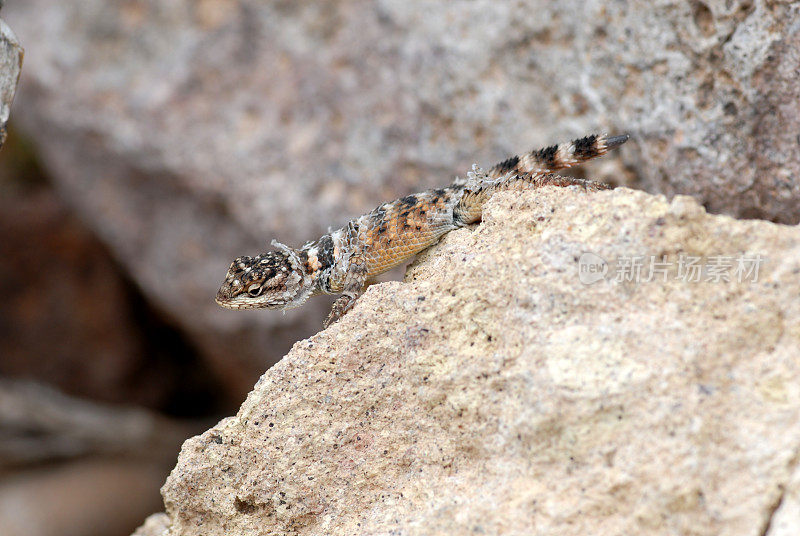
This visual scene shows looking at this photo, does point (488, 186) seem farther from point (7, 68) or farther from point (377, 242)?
point (7, 68)

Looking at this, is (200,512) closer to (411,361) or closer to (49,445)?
(411,361)

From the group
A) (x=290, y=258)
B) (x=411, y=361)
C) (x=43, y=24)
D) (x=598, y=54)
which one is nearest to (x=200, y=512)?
(x=411, y=361)

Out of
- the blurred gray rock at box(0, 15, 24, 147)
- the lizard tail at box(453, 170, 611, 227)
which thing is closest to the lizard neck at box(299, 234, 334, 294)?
the lizard tail at box(453, 170, 611, 227)

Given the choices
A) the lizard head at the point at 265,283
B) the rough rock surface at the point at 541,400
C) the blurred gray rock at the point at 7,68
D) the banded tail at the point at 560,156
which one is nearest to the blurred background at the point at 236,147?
the banded tail at the point at 560,156

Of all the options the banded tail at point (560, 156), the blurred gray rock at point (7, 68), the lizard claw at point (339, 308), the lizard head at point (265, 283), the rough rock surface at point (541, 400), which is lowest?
the rough rock surface at point (541, 400)

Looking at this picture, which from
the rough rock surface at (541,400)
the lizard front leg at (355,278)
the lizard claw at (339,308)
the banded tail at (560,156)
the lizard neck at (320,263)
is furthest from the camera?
the lizard neck at (320,263)

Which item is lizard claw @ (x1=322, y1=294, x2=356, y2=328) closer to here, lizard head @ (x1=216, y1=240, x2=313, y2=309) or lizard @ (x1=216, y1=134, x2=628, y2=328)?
lizard @ (x1=216, y1=134, x2=628, y2=328)

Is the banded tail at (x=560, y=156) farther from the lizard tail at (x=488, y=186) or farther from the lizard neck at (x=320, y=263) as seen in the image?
the lizard neck at (x=320, y=263)
